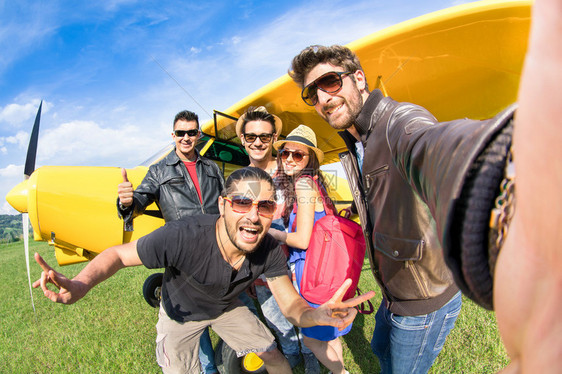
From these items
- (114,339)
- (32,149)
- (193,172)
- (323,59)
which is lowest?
(114,339)

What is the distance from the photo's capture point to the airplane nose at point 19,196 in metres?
2.95

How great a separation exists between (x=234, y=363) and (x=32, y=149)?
139 inches

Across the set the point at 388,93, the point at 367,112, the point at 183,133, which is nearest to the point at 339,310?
the point at 367,112

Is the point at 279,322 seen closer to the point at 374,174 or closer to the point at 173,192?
the point at 173,192

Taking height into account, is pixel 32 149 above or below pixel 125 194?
above

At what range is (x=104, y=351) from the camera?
9.28 feet

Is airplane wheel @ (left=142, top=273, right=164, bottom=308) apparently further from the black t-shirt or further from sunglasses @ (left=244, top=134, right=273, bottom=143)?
sunglasses @ (left=244, top=134, right=273, bottom=143)

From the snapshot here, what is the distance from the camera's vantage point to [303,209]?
6.41 ft

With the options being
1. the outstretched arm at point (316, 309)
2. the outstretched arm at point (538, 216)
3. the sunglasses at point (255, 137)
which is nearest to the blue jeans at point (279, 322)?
the outstretched arm at point (316, 309)

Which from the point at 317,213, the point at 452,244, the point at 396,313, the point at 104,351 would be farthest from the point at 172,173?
the point at 452,244

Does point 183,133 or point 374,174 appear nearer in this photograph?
point 374,174

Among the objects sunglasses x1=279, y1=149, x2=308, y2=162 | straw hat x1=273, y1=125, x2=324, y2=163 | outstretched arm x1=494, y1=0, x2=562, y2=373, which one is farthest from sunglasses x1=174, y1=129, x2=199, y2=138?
outstretched arm x1=494, y1=0, x2=562, y2=373

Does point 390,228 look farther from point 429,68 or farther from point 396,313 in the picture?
point 429,68

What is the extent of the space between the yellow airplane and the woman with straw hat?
72 cm
